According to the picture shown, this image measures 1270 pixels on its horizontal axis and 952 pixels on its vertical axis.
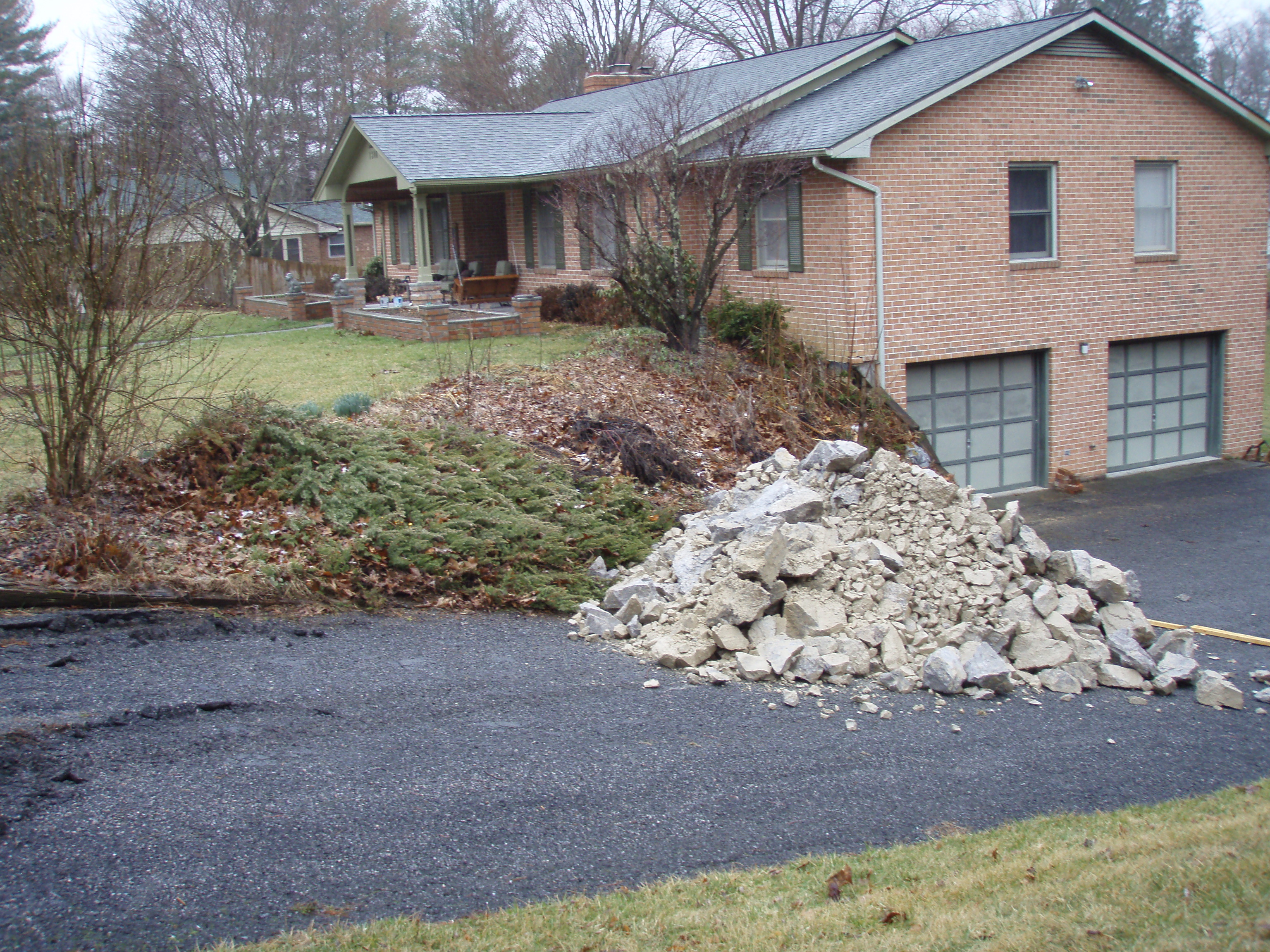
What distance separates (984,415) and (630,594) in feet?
35.2

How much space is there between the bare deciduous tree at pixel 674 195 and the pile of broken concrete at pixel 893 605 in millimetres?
7424

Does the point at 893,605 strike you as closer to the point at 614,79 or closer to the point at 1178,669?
the point at 1178,669

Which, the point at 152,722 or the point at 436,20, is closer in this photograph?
the point at 152,722

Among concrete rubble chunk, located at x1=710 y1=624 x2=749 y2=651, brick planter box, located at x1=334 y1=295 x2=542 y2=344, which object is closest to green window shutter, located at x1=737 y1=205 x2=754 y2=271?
brick planter box, located at x1=334 y1=295 x2=542 y2=344

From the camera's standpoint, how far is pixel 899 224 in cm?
1616

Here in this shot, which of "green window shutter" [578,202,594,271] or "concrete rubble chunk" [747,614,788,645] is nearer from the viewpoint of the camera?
"concrete rubble chunk" [747,614,788,645]

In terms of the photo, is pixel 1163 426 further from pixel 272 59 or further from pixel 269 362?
pixel 272 59

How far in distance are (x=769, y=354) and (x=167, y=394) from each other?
8471 millimetres

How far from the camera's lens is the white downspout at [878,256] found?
1564cm

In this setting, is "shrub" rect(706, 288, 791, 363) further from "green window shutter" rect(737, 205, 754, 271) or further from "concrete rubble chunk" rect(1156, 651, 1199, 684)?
"concrete rubble chunk" rect(1156, 651, 1199, 684)

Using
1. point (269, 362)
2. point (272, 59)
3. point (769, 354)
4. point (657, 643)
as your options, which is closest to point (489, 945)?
point (657, 643)

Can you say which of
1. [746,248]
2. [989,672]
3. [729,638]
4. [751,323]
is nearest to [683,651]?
[729,638]

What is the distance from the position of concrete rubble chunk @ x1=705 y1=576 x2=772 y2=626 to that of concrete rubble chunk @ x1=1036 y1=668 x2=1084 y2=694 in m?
2.08

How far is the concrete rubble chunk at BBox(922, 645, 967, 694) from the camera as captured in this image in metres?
7.67
